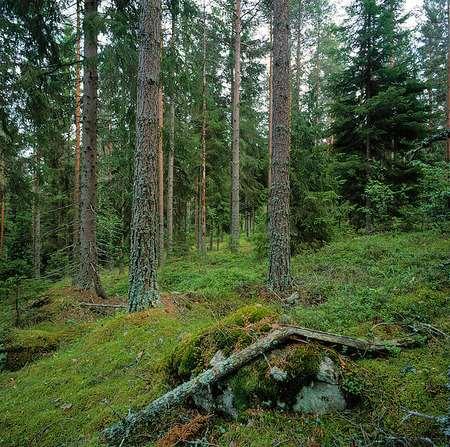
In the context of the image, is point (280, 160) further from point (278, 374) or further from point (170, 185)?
point (170, 185)

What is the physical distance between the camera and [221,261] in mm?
14242

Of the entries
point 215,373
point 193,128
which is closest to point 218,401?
point 215,373

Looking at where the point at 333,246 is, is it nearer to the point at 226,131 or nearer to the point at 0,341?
the point at 0,341

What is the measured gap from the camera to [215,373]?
3.17 m

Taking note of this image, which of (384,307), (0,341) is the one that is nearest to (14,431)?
(0,341)

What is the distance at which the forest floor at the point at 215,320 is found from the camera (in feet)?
8.96

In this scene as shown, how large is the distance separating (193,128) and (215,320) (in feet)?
49.5

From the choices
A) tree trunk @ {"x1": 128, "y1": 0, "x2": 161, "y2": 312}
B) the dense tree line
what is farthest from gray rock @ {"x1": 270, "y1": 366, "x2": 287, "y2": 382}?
tree trunk @ {"x1": 128, "y1": 0, "x2": 161, "y2": 312}

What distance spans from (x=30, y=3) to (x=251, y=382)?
10393mm

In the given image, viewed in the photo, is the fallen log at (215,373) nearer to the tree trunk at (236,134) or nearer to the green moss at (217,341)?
the green moss at (217,341)

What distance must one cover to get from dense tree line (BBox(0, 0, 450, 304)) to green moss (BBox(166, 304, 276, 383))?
273 centimetres

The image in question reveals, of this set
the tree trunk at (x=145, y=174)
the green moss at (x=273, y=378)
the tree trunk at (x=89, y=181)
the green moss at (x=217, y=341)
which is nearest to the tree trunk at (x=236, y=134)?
the tree trunk at (x=89, y=181)

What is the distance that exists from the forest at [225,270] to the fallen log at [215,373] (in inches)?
0.7

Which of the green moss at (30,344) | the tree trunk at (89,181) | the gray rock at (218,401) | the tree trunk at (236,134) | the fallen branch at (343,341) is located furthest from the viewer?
the tree trunk at (236,134)
